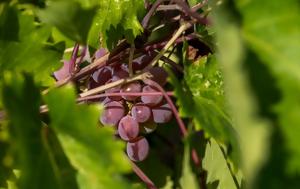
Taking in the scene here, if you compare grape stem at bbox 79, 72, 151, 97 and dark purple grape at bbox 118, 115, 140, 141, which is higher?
grape stem at bbox 79, 72, 151, 97

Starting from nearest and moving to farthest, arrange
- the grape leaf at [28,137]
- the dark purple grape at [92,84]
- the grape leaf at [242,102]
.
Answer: the grape leaf at [242,102], the grape leaf at [28,137], the dark purple grape at [92,84]

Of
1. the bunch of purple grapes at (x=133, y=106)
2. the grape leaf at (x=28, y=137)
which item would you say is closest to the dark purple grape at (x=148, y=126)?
the bunch of purple grapes at (x=133, y=106)

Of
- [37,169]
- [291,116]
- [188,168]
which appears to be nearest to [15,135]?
[37,169]

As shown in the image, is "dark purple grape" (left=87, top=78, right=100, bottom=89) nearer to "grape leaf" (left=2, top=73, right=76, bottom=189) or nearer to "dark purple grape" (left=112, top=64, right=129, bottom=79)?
"dark purple grape" (left=112, top=64, right=129, bottom=79)

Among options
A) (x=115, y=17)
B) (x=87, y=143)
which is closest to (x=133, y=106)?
(x=115, y=17)

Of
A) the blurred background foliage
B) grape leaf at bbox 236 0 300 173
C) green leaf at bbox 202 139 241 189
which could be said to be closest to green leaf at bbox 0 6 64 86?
the blurred background foliage

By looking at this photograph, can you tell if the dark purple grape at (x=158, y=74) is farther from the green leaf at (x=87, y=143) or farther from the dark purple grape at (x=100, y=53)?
the green leaf at (x=87, y=143)

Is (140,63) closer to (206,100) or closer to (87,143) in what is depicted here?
(206,100)
